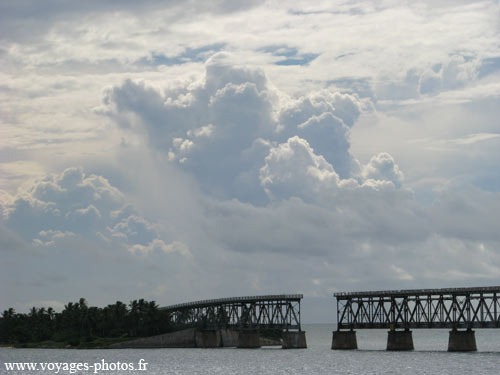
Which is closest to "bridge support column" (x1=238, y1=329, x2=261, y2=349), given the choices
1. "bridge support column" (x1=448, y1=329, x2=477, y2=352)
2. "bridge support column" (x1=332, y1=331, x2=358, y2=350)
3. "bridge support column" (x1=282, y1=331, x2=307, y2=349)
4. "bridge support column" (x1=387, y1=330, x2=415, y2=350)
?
"bridge support column" (x1=282, y1=331, x2=307, y2=349)

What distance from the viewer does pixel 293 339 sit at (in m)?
188

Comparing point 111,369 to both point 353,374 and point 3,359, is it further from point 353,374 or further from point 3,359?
point 3,359

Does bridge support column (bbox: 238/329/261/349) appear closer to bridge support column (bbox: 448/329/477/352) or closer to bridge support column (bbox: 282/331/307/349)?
bridge support column (bbox: 282/331/307/349)

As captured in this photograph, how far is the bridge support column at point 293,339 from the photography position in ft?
617

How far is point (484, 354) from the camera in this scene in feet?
485

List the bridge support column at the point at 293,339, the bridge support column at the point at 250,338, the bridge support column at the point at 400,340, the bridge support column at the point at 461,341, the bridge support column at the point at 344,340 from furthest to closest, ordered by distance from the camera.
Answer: the bridge support column at the point at 250,338
the bridge support column at the point at 293,339
the bridge support column at the point at 344,340
the bridge support column at the point at 400,340
the bridge support column at the point at 461,341

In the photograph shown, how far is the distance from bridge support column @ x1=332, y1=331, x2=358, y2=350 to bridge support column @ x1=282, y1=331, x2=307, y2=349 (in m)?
13.6

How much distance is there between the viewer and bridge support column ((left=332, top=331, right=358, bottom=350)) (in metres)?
173

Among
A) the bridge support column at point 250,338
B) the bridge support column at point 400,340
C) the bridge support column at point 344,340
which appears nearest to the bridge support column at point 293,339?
the bridge support column at point 250,338

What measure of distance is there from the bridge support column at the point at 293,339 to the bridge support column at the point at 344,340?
13.6 m

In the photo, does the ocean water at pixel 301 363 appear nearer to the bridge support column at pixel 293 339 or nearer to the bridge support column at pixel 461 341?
the bridge support column at pixel 461 341

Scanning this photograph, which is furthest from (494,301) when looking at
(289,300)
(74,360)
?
(74,360)

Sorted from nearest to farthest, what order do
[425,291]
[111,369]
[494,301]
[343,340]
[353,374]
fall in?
[353,374]
[111,369]
[494,301]
[425,291]
[343,340]

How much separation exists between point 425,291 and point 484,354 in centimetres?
1474
